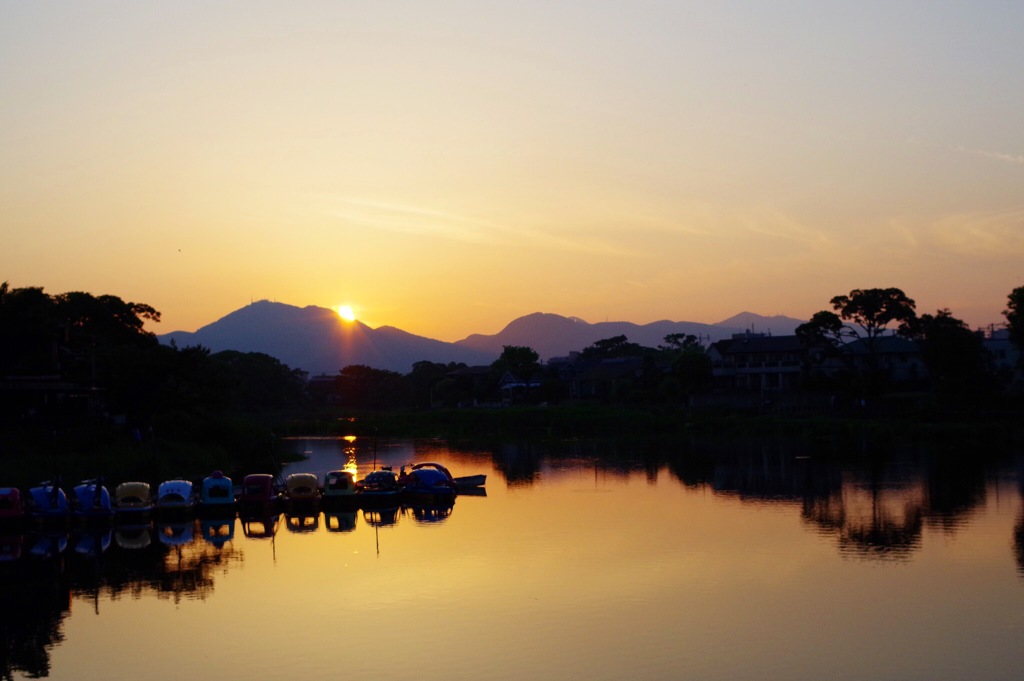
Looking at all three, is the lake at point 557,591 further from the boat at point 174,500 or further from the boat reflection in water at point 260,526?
the boat at point 174,500

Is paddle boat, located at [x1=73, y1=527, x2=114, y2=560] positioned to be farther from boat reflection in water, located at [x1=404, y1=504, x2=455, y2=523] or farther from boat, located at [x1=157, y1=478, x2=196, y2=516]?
boat reflection in water, located at [x1=404, y1=504, x2=455, y2=523]

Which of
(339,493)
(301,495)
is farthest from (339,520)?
(339,493)

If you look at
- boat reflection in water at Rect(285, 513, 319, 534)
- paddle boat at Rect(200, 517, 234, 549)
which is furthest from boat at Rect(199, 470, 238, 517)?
boat reflection in water at Rect(285, 513, 319, 534)

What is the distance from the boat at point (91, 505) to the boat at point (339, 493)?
8.51 meters

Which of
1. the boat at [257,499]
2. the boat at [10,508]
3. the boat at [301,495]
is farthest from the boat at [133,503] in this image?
the boat at [301,495]

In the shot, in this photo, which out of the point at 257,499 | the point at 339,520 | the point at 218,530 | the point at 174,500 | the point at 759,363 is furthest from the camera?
the point at 759,363

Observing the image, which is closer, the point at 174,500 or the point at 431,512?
the point at 174,500

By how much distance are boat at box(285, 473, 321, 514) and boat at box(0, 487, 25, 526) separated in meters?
9.83

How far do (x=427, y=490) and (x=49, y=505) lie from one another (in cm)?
1507

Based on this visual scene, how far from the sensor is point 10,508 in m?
34.7

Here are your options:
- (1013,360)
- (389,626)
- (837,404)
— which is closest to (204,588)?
(389,626)

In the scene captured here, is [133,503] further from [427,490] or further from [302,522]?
[427,490]

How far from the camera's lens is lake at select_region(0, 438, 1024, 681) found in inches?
782

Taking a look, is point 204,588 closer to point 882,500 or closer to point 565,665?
point 565,665
